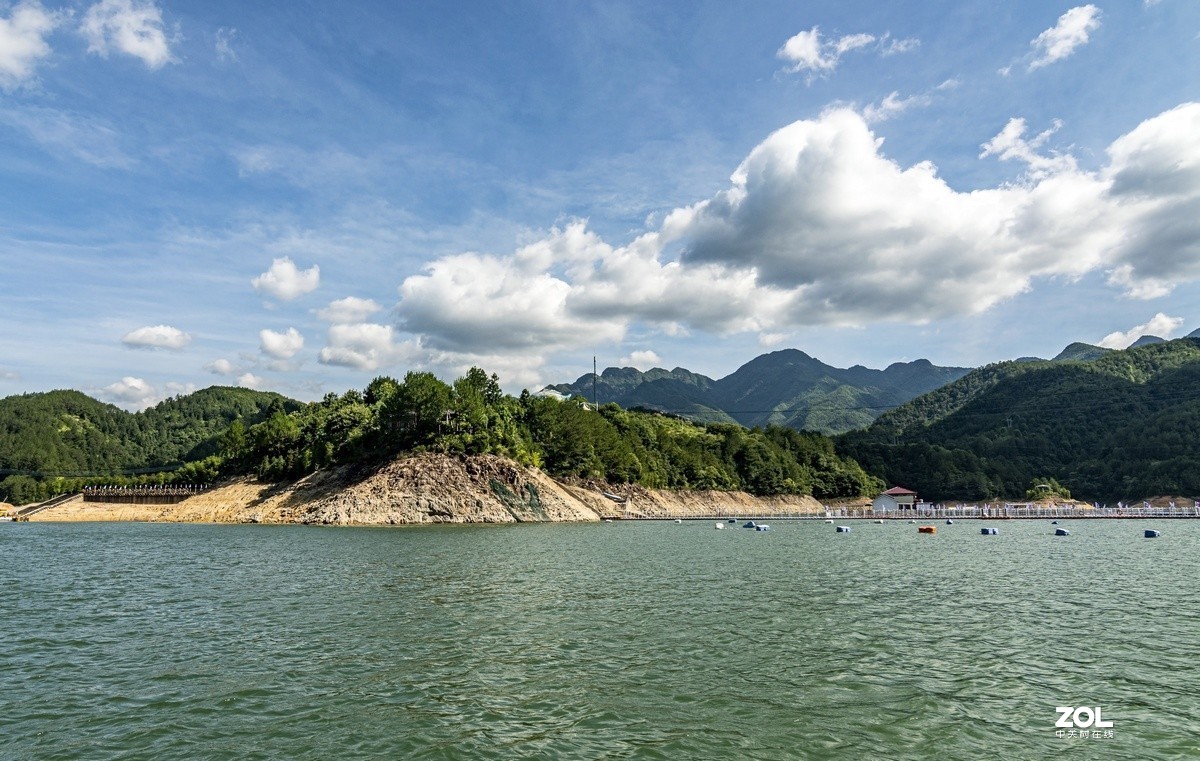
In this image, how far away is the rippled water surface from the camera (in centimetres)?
1788

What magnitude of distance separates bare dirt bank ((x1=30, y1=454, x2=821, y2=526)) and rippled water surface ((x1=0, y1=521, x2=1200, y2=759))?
3230 inches

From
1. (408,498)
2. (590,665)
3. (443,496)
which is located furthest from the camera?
(443,496)

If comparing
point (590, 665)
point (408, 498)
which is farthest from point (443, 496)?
point (590, 665)

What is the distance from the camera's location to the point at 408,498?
445 feet

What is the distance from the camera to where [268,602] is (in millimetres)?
38625

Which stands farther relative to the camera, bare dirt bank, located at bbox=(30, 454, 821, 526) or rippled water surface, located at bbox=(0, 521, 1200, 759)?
bare dirt bank, located at bbox=(30, 454, 821, 526)

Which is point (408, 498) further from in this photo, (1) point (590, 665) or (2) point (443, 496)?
(1) point (590, 665)

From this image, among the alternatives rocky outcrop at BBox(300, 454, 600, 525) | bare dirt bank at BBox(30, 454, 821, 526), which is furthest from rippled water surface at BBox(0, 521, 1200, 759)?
bare dirt bank at BBox(30, 454, 821, 526)

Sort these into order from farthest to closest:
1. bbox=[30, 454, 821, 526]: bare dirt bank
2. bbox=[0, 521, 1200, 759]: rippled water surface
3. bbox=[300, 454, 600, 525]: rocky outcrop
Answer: bbox=[30, 454, 821, 526]: bare dirt bank
bbox=[300, 454, 600, 525]: rocky outcrop
bbox=[0, 521, 1200, 759]: rippled water surface

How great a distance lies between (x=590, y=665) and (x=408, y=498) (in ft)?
386

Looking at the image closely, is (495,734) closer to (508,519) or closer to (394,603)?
(394,603)

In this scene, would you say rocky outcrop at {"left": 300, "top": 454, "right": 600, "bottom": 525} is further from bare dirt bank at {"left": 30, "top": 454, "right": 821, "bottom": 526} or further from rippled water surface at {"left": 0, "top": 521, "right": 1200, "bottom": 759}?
rippled water surface at {"left": 0, "top": 521, "right": 1200, "bottom": 759}

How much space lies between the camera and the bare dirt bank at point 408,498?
134 m

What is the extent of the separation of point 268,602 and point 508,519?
100 m
